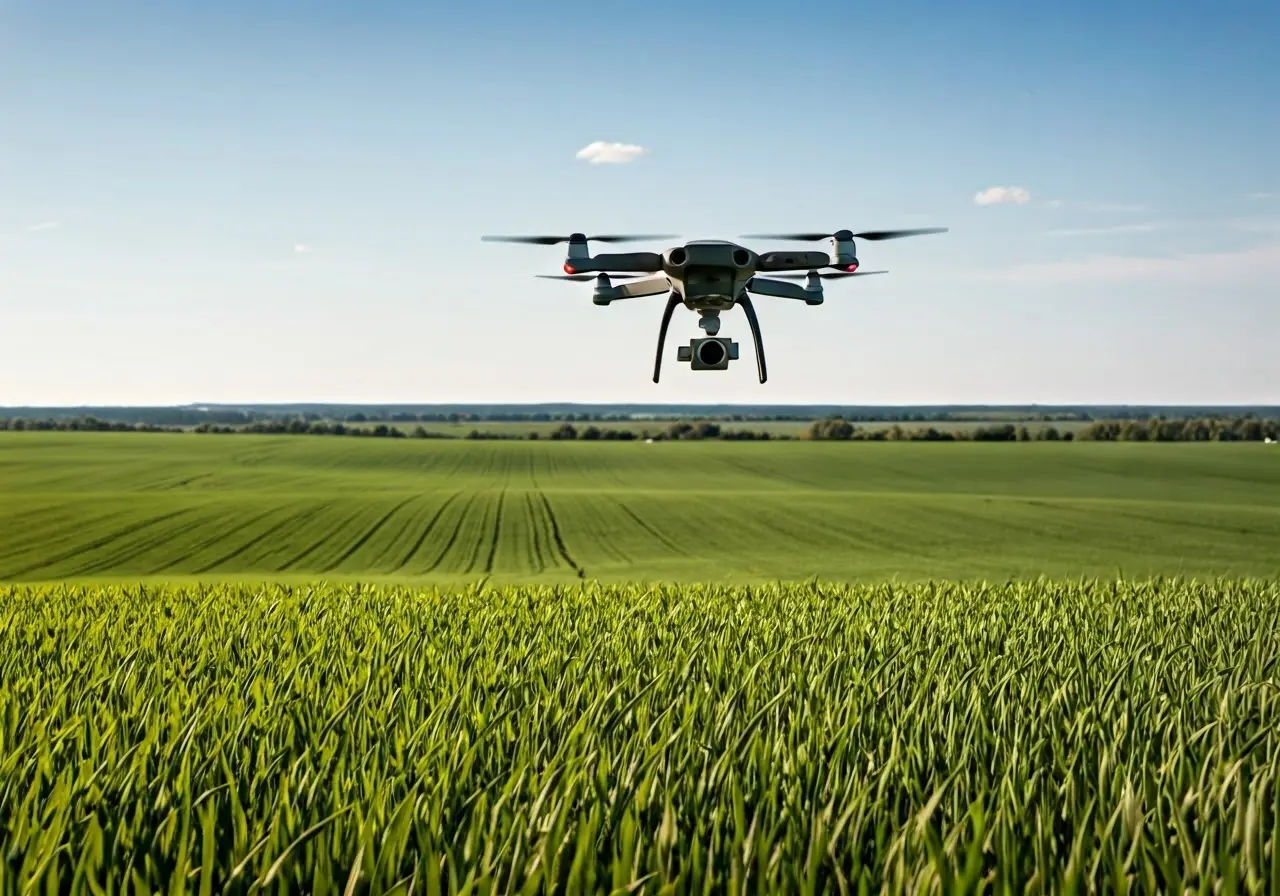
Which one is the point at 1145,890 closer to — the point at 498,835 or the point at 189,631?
the point at 498,835

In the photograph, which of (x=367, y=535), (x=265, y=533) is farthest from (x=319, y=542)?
(x=265, y=533)

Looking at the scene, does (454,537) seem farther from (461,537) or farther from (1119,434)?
(1119,434)

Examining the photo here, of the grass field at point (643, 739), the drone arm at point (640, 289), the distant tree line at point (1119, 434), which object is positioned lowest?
the grass field at point (643, 739)

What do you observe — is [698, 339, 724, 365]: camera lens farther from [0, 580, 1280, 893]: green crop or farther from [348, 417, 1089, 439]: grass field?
[348, 417, 1089, 439]: grass field

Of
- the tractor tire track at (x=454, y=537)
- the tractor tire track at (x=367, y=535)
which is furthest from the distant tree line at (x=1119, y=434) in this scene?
the tractor tire track at (x=367, y=535)

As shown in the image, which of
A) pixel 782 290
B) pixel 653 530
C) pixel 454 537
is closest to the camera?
pixel 782 290

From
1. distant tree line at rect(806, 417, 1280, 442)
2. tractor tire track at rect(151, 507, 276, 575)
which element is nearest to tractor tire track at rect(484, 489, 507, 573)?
tractor tire track at rect(151, 507, 276, 575)

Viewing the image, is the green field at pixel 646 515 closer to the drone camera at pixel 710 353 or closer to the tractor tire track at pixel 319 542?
→ the tractor tire track at pixel 319 542
